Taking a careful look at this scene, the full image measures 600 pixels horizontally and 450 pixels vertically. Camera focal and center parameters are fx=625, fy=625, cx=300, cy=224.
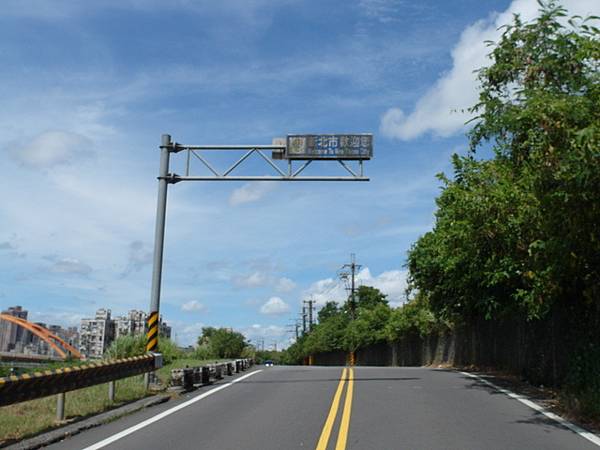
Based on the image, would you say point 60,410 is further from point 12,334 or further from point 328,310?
point 328,310

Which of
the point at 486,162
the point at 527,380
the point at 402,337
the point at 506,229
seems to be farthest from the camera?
the point at 402,337

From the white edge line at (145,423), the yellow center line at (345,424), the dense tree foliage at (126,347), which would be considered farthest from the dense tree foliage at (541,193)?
the dense tree foliage at (126,347)

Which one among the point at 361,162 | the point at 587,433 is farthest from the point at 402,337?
the point at 587,433

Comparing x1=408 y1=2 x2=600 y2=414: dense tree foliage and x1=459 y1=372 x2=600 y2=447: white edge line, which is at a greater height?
x1=408 y1=2 x2=600 y2=414: dense tree foliage

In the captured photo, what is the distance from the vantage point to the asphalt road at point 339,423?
28.3 feet

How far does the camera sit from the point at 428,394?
564 inches

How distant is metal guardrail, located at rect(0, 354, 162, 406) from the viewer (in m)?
8.83

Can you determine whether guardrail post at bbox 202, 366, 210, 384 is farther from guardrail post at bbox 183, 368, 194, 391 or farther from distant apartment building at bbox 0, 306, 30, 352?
distant apartment building at bbox 0, 306, 30, 352

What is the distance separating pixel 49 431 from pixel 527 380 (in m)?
13.1

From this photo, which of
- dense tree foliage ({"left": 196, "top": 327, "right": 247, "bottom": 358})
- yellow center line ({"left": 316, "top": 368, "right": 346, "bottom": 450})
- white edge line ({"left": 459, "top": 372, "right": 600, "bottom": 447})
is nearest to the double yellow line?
yellow center line ({"left": 316, "top": 368, "right": 346, "bottom": 450})

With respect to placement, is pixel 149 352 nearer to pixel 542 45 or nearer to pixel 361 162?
pixel 361 162

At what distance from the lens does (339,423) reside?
10.2 meters

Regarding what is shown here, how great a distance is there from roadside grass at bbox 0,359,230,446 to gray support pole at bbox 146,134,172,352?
4.36ft

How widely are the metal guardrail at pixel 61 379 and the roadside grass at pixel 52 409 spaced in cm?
49
